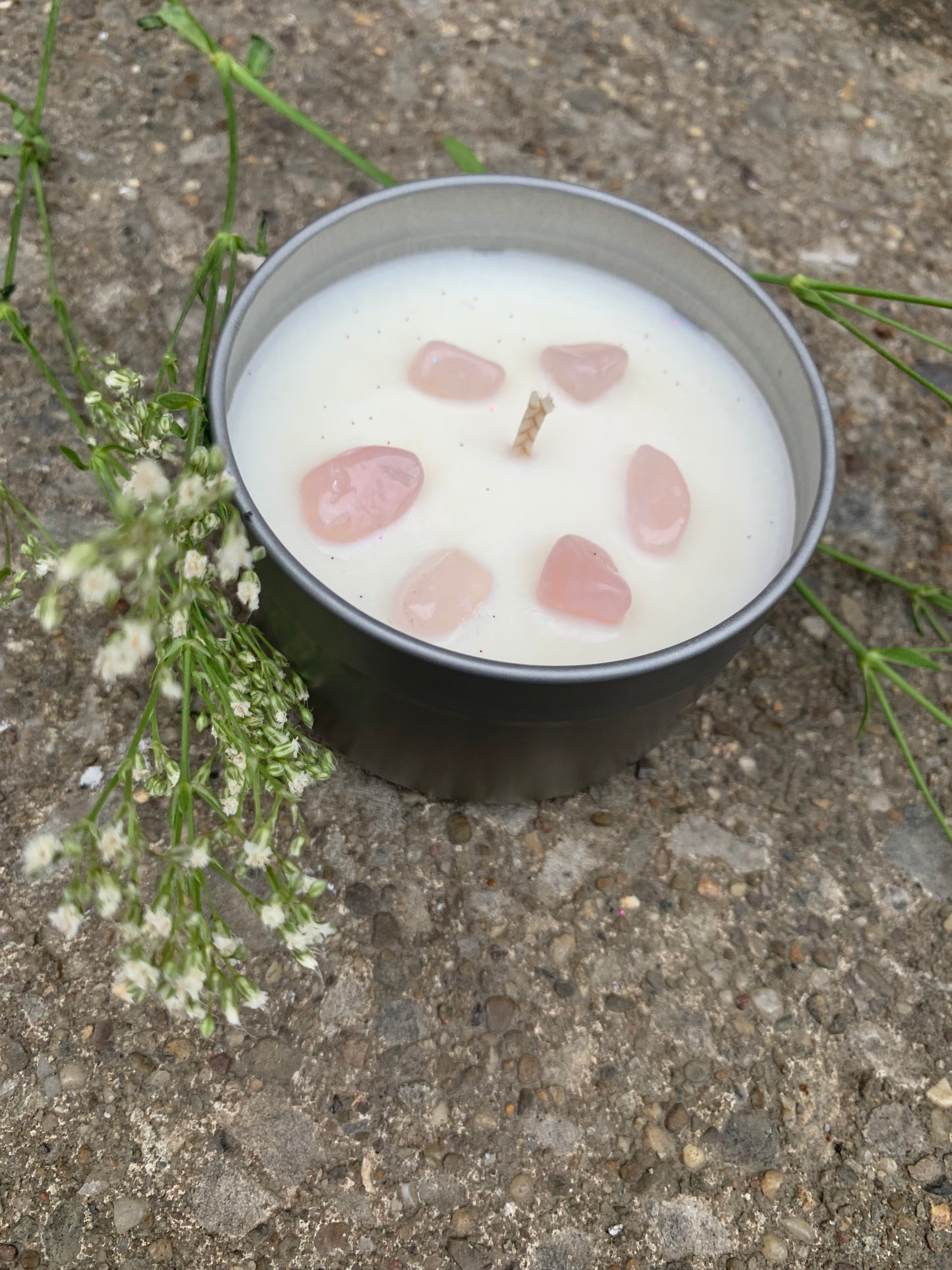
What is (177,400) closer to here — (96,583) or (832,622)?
(96,583)

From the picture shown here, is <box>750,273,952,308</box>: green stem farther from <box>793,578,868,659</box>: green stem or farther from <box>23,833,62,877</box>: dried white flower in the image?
<box>23,833,62,877</box>: dried white flower

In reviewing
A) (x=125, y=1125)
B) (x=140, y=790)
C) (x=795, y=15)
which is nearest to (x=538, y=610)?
(x=140, y=790)

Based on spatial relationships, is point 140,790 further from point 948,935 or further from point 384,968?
point 948,935

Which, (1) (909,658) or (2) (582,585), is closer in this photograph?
(2) (582,585)

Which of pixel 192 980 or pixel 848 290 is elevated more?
pixel 848 290

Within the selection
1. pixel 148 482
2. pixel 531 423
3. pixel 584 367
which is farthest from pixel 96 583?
pixel 584 367

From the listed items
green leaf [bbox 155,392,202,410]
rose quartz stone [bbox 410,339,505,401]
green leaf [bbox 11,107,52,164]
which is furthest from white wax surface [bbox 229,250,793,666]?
green leaf [bbox 11,107,52,164]
